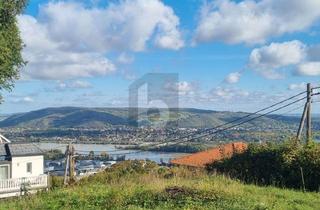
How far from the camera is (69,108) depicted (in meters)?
167

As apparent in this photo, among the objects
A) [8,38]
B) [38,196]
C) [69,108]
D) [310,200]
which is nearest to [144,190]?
[38,196]

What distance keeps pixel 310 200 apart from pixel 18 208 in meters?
7.18

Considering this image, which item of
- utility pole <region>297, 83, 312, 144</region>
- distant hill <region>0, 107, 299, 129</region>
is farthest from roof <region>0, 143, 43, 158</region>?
utility pole <region>297, 83, 312, 144</region>

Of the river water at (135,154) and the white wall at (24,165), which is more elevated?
the river water at (135,154)

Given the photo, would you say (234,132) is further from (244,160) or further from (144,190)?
(144,190)

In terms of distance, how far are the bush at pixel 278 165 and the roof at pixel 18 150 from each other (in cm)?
2976

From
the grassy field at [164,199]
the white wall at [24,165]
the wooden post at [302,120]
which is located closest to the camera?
the grassy field at [164,199]

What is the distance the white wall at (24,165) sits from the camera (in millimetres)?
43519

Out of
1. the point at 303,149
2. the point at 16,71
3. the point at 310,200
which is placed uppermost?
the point at 16,71

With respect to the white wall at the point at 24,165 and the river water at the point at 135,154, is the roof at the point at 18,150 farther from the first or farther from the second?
the river water at the point at 135,154

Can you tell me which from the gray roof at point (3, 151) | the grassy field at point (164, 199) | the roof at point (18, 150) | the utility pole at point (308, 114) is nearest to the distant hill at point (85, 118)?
the roof at point (18, 150)

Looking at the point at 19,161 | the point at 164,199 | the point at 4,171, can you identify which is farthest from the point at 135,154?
the point at 164,199

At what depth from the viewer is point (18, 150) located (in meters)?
45.0

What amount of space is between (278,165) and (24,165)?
108 feet
